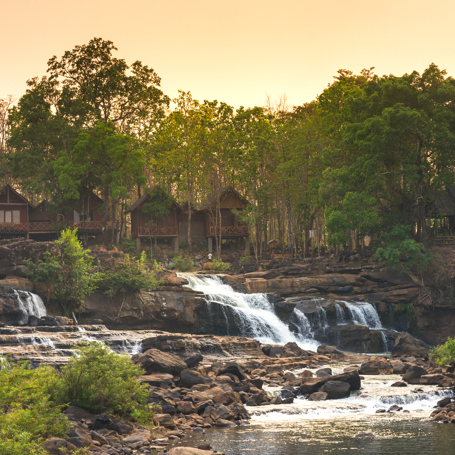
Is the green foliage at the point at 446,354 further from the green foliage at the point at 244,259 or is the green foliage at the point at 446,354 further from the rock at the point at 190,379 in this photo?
the green foliage at the point at 244,259

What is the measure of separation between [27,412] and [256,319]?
22.3m

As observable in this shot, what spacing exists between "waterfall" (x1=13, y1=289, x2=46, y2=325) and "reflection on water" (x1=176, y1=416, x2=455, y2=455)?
601 inches

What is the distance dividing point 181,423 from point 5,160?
44.7 metres

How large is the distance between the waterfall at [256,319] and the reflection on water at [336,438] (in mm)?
16164

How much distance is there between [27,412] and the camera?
13.1 metres

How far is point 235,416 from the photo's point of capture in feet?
58.9

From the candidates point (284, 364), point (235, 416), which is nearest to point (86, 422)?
point (235, 416)

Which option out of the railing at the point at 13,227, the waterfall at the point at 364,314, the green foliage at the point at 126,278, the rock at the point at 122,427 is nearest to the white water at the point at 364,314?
the waterfall at the point at 364,314

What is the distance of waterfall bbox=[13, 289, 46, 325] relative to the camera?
29031mm

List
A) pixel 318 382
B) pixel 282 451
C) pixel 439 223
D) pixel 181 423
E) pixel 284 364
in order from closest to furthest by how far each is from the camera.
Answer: pixel 282 451, pixel 181 423, pixel 318 382, pixel 284 364, pixel 439 223

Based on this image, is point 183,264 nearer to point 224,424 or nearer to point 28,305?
point 28,305

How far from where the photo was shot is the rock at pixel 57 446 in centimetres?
1300

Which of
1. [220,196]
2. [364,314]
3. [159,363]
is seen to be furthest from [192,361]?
[220,196]

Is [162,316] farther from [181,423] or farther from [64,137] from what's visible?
[64,137]
